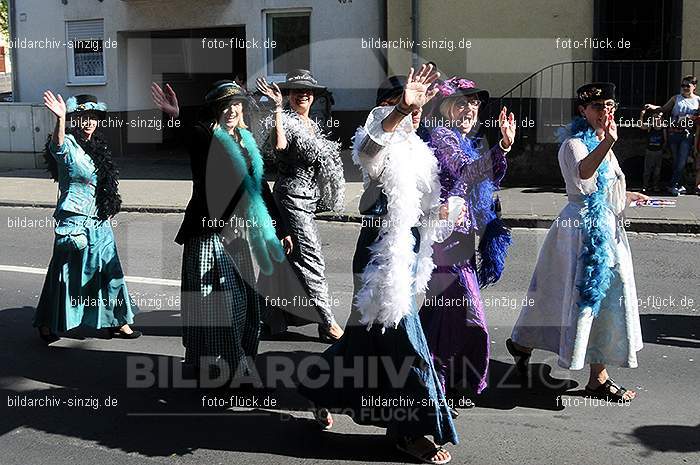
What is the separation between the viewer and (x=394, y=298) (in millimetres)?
4578

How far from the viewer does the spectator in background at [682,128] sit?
13.5 m

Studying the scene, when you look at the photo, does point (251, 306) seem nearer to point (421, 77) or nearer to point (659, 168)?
point (421, 77)

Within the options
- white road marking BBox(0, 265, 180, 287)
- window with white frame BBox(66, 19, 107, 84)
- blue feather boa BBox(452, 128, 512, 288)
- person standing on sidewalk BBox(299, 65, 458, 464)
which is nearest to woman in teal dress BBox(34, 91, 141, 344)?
white road marking BBox(0, 265, 180, 287)

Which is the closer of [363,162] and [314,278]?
[363,162]

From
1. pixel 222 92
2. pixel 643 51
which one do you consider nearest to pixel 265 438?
pixel 222 92

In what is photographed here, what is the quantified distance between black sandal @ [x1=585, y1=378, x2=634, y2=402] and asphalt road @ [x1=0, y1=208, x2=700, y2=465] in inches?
3.4

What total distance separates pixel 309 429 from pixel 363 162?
163 centimetres

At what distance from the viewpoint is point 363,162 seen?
14.9ft

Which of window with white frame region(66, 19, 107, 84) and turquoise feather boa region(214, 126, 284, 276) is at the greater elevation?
window with white frame region(66, 19, 107, 84)

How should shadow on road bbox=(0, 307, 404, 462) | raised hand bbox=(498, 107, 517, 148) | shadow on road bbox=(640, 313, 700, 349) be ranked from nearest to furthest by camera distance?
1. shadow on road bbox=(0, 307, 404, 462)
2. raised hand bbox=(498, 107, 517, 148)
3. shadow on road bbox=(640, 313, 700, 349)

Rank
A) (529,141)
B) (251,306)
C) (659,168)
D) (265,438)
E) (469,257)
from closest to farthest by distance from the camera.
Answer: (265,438), (469,257), (251,306), (659,168), (529,141)

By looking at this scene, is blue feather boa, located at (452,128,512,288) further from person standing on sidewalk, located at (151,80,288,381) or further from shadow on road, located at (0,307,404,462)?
person standing on sidewalk, located at (151,80,288,381)

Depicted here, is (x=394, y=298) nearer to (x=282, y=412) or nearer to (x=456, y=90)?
(x=282, y=412)

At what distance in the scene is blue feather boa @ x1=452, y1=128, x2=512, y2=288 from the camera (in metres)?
5.39
